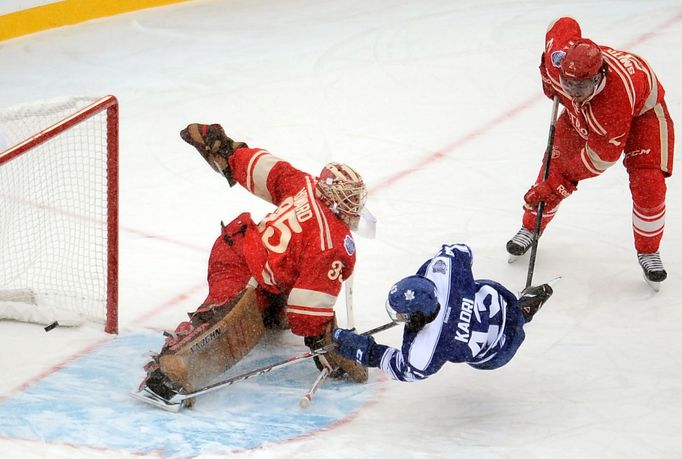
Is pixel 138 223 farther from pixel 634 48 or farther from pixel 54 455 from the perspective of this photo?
pixel 634 48

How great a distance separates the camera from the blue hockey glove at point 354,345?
313 centimetres

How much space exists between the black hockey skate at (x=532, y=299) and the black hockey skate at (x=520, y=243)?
0.73 meters

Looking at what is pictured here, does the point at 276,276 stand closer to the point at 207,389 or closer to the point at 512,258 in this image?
the point at 207,389

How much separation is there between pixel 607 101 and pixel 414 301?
120 cm

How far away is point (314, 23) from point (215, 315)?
155 inches

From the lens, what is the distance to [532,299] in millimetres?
3463

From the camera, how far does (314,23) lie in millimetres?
6949

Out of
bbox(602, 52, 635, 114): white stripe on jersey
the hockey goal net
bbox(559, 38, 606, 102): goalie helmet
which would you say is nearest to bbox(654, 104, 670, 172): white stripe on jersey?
bbox(602, 52, 635, 114): white stripe on jersey

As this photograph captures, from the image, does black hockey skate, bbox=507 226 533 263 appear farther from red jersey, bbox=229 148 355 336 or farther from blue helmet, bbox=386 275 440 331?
blue helmet, bbox=386 275 440 331

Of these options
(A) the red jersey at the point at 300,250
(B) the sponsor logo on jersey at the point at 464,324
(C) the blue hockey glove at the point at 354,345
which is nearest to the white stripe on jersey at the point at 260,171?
(A) the red jersey at the point at 300,250

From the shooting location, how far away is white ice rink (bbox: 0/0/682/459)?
3.22m

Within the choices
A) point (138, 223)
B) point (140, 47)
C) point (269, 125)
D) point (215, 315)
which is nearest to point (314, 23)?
point (140, 47)

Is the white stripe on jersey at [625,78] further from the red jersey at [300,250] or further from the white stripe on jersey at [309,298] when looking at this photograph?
the white stripe on jersey at [309,298]

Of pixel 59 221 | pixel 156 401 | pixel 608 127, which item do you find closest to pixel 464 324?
pixel 156 401
